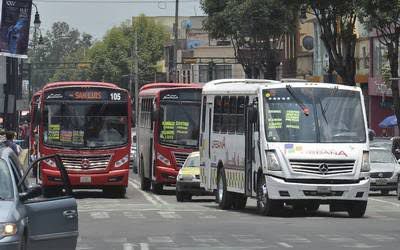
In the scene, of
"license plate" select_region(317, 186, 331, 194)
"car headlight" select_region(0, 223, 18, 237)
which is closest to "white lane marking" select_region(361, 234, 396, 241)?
"license plate" select_region(317, 186, 331, 194)

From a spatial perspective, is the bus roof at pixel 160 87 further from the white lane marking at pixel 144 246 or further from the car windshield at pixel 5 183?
the car windshield at pixel 5 183

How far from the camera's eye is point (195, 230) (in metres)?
18.2

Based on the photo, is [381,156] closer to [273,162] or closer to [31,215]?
[273,162]

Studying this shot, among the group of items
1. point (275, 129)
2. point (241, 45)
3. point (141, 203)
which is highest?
point (241, 45)

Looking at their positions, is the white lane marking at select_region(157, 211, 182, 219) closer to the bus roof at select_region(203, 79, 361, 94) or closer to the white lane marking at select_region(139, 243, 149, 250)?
the bus roof at select_region(203, 79, 361, 94)

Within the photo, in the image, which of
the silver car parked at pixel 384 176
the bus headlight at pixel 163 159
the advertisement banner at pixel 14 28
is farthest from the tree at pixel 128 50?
the bus headlight at pixel 163 159

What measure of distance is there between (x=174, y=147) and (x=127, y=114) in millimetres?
3326

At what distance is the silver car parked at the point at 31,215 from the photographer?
10000mm

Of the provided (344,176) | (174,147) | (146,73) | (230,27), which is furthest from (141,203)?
(146,73)

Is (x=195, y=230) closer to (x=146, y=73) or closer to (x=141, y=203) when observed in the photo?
(x=141, y=203)

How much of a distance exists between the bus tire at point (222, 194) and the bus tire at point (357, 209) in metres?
3.26

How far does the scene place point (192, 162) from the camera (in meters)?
29.5

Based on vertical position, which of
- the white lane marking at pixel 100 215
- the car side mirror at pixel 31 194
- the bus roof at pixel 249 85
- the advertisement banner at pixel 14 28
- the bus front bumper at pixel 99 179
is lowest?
the white lane marking at pixel 100 215

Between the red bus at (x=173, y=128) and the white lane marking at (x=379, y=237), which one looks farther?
the red bus at (x=173, y=128)
